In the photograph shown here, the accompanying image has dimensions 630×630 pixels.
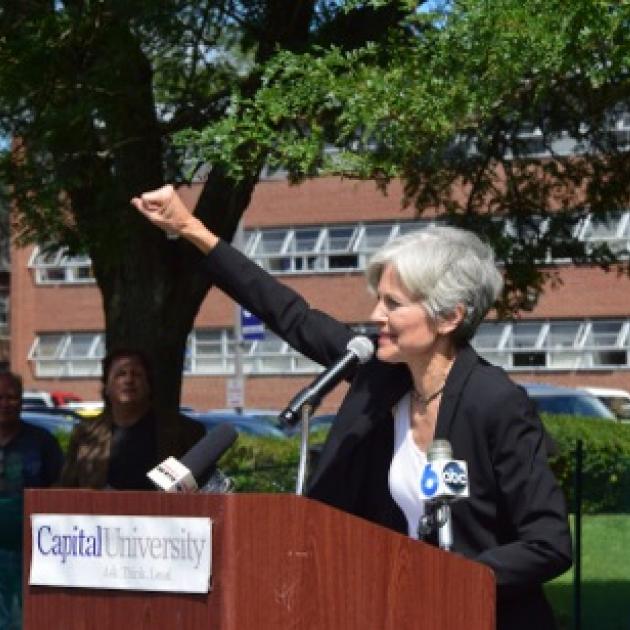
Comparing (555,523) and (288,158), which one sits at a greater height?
(288,158)

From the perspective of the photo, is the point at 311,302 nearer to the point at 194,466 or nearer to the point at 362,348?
the point at 362,348

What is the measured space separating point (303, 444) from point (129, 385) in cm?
450

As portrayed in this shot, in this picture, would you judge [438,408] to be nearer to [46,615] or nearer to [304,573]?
[304,573]

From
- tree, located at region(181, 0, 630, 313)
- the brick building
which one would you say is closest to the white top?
tree, located at region(181, 0, 630, 313)

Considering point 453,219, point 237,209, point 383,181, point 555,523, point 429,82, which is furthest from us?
point 453,219

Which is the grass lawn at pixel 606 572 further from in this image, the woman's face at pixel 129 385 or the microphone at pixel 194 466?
the microphone at pixel 194 466

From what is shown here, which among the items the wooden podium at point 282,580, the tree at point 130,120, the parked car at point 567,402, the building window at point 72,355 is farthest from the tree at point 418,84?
the building window at point 72,355

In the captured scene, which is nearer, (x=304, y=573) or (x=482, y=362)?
(x=304, y=573)

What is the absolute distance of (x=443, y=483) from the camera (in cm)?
355

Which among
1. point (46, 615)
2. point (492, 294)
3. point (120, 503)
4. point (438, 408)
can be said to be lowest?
point (46, 615)

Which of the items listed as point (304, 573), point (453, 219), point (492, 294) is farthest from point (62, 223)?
point (304, 573)

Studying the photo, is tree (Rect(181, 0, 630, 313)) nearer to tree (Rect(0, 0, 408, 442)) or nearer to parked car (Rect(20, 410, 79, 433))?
tree (Rect(0, 0, 408, 442))

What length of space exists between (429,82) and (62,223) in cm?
290

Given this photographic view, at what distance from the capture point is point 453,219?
12.5 m
